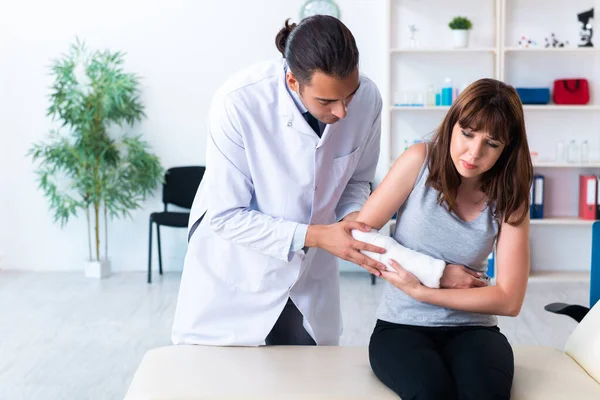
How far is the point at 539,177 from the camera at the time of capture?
4742 mm

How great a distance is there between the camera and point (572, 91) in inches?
186

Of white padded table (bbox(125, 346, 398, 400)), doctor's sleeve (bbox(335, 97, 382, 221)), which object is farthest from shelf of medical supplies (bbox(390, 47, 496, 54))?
white padded table (bbox(125, 346, 398, 400))

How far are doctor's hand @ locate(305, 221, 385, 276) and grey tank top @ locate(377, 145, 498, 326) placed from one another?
125 mm

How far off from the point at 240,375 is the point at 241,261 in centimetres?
30

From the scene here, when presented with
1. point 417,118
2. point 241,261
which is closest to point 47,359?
point 241,261

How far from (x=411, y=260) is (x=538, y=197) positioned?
319cm

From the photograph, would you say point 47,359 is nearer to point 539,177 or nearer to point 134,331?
point 134,331

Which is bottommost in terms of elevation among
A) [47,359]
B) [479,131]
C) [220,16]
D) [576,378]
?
[47,359]

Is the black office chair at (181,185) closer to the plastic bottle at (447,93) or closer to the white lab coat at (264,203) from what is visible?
the plastic bottle at (447,93)

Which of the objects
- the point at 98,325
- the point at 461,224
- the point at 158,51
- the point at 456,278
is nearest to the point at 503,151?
the point at 461,224

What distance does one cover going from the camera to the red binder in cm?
471

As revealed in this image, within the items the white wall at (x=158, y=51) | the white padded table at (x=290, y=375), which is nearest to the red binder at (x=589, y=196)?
the white wall at (x=158, y=51)

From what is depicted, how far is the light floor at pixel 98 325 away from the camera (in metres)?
3.04

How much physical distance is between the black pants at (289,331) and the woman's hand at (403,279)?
37 centimetres
